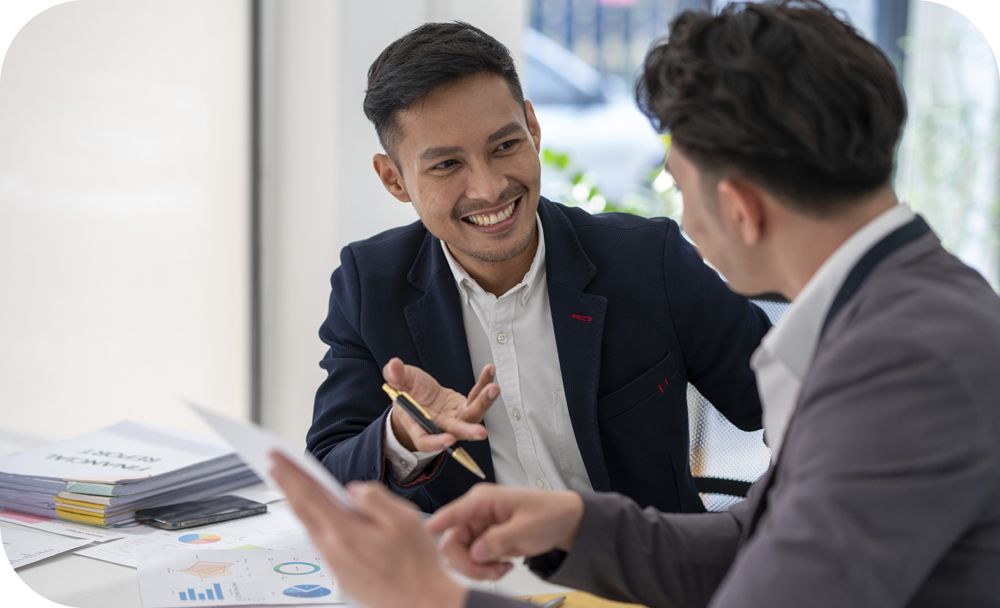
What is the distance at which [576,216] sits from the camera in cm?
202

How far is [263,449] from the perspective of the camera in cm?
92

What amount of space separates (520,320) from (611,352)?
0.57ft

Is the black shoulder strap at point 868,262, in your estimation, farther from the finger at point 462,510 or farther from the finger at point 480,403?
the finger at point 480,403

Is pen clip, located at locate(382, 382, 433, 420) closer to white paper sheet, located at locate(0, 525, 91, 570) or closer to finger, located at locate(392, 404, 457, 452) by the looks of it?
finger, located at locate(392, 404, 457, 452)

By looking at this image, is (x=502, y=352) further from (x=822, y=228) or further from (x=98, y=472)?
(x=822, y=228)

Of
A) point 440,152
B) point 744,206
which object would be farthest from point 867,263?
point 440,152

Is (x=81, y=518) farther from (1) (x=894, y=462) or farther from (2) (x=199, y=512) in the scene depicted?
(1) (x=894, y=462)

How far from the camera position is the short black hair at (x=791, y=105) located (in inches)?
40.6

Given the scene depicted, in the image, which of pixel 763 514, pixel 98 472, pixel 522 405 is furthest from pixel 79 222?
pixel 763 514

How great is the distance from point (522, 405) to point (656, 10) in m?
4.49

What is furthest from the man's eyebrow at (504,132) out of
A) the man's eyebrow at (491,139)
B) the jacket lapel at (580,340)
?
the jacket lapel at (580,340)

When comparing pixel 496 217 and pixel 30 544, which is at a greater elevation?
pixel 496 217


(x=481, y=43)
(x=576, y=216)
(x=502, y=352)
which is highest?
(x=481, y=43)


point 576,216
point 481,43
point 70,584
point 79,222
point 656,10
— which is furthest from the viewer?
point 656,10
